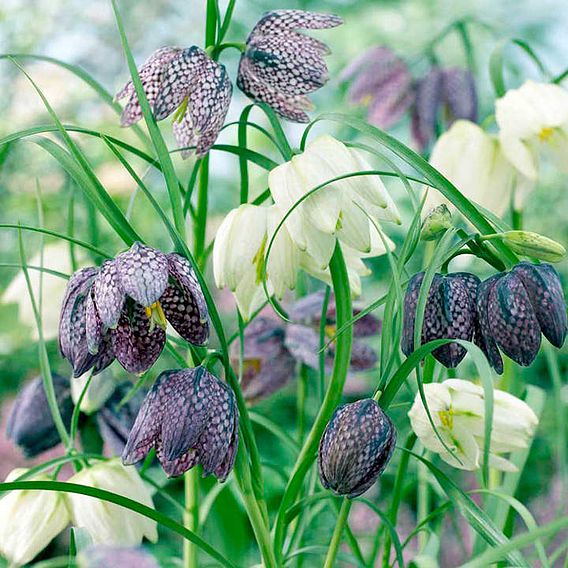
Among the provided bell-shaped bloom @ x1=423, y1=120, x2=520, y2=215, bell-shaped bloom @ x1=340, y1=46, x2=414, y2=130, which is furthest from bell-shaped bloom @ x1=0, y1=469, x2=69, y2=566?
bell-shaped bloom @ x1=340, y1=46, x2=414, y2=130

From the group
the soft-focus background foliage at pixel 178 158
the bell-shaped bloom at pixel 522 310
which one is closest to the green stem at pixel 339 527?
the bell-shaped bloom at pixel 522 310

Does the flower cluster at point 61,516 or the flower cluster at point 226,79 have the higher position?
the flower cluster at point 226,79

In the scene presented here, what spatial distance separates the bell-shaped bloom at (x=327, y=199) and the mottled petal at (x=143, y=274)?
0.12m

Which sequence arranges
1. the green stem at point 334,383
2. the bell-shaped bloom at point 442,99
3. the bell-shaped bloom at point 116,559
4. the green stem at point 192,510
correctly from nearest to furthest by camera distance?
1. the bell-shaped bloom at point 116,559
2. the green stem at point 334,383
3. the green stem at point 192,510
4. the bell-shaped bloom at point 442,99

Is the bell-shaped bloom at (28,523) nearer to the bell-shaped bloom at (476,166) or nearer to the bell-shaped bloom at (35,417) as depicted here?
the bell-shaped bloom at (35,417)

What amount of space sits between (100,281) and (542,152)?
593 mm

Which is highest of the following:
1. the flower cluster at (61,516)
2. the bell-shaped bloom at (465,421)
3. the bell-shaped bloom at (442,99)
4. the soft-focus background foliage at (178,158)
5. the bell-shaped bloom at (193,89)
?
the bell-shaped bloom at (193,89)

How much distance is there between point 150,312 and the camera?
60cm

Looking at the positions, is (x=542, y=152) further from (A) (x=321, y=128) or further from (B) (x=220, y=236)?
(A) (x=321, y=128)

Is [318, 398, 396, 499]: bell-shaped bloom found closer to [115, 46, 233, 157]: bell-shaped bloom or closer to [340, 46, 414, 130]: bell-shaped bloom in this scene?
[115, 46, 233, 157]: bell-shaped bloom

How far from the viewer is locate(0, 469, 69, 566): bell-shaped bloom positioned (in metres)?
0.74

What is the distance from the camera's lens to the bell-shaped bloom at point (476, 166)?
3.19 ft

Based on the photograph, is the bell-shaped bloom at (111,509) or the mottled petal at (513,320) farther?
the bell-shaped bloom at (111,509)

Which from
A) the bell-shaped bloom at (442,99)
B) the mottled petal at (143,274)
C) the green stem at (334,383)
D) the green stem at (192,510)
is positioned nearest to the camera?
the mottled petal at (143,274)
